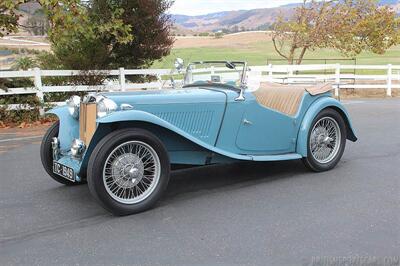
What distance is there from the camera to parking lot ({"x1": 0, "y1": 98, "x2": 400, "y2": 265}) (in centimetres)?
380

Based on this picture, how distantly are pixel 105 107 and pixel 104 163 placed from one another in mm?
585

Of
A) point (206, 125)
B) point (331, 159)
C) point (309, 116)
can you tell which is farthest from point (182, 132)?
point (331, 159)

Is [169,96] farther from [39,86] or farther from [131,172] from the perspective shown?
[39,86]

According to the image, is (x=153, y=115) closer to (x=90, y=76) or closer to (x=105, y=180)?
(x=105, y=180)

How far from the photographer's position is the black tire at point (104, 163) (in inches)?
176

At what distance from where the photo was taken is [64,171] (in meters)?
5.03

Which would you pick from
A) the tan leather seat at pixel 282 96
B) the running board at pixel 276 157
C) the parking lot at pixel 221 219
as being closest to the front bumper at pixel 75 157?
the parking lot at pixel 221 219

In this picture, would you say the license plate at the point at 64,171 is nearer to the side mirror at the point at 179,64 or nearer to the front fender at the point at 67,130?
the front fender at the point at 67,130

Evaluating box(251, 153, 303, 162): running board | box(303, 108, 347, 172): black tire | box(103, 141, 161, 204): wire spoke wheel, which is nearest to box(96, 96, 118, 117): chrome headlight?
box(103, 141, 161, 204): wire spoke wheel

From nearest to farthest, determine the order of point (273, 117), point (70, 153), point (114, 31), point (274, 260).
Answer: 1. point (274, 260)
2. point (70, 153)
3. point (273, 117)
4. point (114, 31)

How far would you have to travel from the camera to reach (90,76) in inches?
505

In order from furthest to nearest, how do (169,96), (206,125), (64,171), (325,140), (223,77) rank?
(325,140), (223,77), (206,125), (169,96), (64,171)

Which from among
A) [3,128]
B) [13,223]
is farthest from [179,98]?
[3,128]

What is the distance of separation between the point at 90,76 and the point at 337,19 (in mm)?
12839
